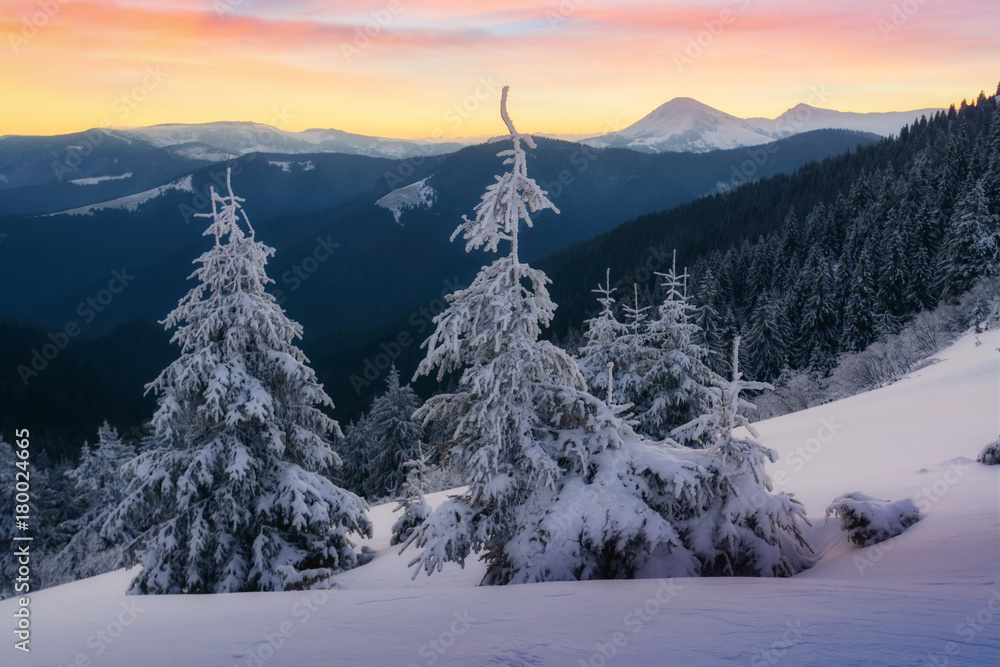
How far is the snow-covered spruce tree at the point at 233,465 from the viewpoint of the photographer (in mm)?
10906

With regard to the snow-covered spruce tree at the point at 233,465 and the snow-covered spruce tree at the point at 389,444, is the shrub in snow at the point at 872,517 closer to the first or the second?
the snow-covered spruce tree at the point at 233,465

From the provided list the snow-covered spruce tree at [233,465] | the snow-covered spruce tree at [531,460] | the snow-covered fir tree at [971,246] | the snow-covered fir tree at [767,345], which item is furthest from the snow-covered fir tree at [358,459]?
the snow-covered fir tree at [971,246]

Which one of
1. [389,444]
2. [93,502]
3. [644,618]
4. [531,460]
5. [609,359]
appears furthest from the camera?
[389,444]

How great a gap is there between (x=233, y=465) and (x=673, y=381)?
42.7ft

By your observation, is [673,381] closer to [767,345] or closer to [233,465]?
[233,465]

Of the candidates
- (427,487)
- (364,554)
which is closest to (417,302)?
(427,487)

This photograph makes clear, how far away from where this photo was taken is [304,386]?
12.1m

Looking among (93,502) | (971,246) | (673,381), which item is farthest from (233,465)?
(971,246)

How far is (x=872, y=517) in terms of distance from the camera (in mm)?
7695

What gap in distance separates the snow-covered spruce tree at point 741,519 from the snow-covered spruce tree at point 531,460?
320mm

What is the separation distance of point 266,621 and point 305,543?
20.7 feet

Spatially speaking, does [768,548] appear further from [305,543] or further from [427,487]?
[427,487]

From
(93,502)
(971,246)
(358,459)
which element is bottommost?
(93,502)

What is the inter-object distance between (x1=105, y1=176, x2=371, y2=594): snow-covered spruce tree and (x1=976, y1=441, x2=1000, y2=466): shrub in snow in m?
11.7
